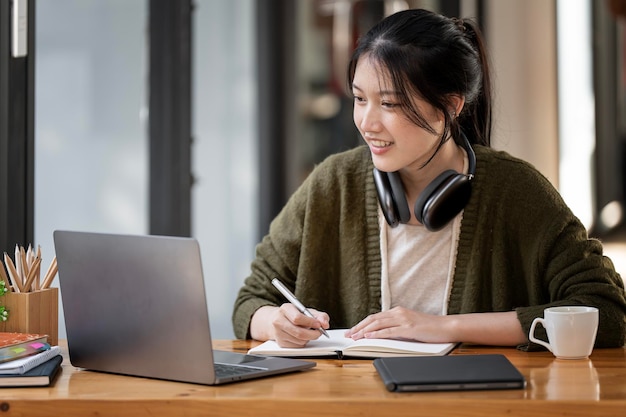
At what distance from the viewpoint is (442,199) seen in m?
1.84

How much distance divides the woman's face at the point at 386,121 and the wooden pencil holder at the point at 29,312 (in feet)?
2.19

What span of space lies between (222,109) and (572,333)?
234 cm

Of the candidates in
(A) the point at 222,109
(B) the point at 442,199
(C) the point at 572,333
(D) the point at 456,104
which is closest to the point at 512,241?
(B) the point at 442,199

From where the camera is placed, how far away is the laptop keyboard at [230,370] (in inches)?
53.5

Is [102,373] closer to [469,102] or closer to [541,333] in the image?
[541,333]

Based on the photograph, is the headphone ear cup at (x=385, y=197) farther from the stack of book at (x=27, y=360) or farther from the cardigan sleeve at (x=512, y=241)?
the stack of book at (x=27, y=360)

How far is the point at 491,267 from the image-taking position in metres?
1.93

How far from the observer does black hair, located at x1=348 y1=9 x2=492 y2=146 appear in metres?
1.79

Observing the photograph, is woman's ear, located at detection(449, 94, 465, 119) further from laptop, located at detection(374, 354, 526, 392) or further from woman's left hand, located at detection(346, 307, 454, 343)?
laptop, located at detection(374, 354, 526, 392)

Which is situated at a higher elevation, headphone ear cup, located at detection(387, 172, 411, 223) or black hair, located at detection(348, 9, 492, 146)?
black hair, located at detection(348, 9, 492, 146)

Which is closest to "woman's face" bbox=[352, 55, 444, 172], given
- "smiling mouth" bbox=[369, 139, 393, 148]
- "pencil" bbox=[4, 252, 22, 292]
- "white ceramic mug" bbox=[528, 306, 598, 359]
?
"smiling mouth" bbox=[369, 139, 393, 148]

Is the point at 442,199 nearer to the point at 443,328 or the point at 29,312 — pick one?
the point at 443,328

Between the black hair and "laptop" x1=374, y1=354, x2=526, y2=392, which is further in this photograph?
the black hair

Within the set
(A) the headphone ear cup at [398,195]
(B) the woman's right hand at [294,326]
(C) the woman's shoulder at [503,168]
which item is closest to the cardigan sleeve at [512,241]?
(C) the woman's shoulder at [503,168]
